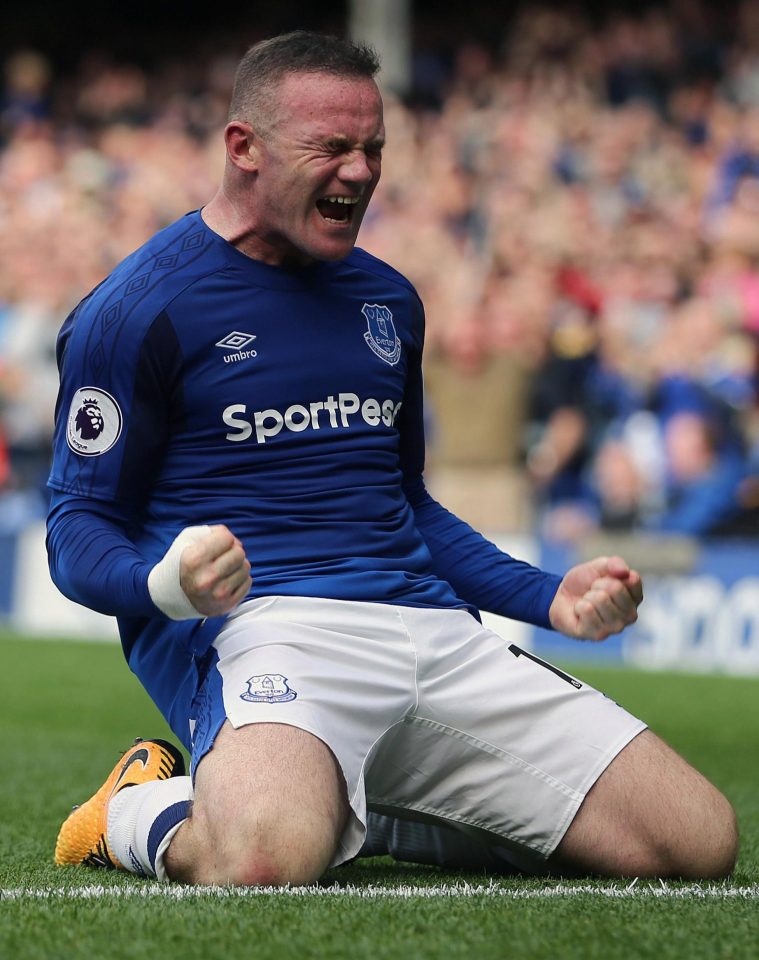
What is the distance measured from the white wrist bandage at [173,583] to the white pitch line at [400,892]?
525 millimetres

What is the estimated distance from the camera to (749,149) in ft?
40.3

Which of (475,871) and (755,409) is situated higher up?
(755,409)

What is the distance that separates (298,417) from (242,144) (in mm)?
609

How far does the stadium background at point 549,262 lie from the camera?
10.9 metres

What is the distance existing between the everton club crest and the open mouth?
252 mm

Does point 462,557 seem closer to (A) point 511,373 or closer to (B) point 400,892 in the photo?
(B) point 400,892

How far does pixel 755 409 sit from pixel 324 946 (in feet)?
27.1

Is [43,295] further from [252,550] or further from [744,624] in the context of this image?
[252,550]

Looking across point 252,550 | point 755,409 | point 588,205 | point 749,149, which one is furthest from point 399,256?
point 252,550

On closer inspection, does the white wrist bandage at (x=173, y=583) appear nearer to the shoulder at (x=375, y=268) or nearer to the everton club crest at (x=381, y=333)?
the everton club crest at (x=381, y=333)

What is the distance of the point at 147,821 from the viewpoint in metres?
3.58

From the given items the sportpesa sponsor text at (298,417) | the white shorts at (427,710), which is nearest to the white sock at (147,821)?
the white shorts at (427,710)

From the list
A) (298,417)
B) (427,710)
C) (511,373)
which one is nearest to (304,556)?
(298,417)

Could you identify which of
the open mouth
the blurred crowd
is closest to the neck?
the open mouth
